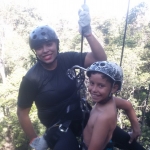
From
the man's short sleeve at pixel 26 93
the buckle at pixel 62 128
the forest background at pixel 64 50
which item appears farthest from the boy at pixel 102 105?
the forest background at pixel 64 50

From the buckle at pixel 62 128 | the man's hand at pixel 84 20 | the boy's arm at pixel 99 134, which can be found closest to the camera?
the boy's arm at pixel 99 134

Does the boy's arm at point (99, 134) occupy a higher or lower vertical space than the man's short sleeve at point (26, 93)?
lower

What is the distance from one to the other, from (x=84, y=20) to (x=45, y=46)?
0.39 meters

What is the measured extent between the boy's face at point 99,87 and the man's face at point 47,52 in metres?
0.38

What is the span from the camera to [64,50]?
49.1 ft

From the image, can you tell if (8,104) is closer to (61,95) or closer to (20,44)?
(20,44)

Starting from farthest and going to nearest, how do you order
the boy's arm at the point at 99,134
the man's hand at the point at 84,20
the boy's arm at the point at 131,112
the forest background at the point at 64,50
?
the forest background at the point at 64,50, the boy's arm at the point at 131,112, the man's hand at the point at 84,20, the boy's arm at the point at 99,134

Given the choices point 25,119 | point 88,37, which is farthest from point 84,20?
point 25,119

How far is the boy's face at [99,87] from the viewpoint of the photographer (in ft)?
4.97

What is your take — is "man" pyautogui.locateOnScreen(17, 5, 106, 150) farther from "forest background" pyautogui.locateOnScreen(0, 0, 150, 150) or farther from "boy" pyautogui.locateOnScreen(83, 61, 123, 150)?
"forest background" pyautogui.locateOnScreen(0, 0, 150, 150)

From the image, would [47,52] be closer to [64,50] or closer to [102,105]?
[102,105]

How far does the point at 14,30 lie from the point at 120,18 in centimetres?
956

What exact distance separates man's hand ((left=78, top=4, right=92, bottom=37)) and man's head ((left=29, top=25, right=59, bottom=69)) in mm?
282

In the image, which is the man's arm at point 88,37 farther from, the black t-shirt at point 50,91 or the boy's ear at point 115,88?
the boy's ear at point 115,88
